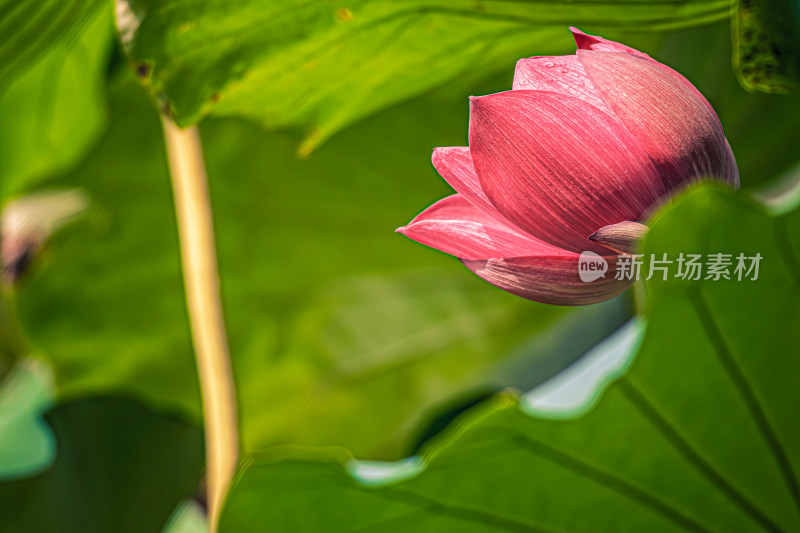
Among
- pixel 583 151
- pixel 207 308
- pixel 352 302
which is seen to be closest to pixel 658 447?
pixel 583 151

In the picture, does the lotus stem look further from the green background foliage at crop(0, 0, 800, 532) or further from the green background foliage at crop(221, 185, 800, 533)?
the green background foliage at crop(221, 185, 800, 533)

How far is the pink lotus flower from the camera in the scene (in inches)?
7.3

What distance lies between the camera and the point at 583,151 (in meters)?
0.19

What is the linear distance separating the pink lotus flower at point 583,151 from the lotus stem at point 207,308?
12.6 inches

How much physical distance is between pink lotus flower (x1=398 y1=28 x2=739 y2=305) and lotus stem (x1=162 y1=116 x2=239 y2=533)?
32 cm

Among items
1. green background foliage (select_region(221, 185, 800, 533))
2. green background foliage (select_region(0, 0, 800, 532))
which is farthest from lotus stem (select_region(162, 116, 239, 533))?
green background foliage (select_region(221, 185, 800, 533))

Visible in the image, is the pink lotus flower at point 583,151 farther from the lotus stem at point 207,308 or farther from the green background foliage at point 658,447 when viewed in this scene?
the lotus stem at point 207,308

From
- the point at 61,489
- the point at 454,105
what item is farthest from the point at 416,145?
the point at 61,489

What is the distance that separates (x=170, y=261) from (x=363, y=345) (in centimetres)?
25

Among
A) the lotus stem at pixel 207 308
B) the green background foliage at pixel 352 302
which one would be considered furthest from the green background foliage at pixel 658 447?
the lotus stem at pixel 207 308

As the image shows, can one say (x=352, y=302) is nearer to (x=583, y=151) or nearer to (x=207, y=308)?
(x=207, y=308)

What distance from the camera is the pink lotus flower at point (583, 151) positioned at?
0.61 feet

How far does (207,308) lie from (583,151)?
0.36 meters

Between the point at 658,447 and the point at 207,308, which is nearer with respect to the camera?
the point at 658,447
